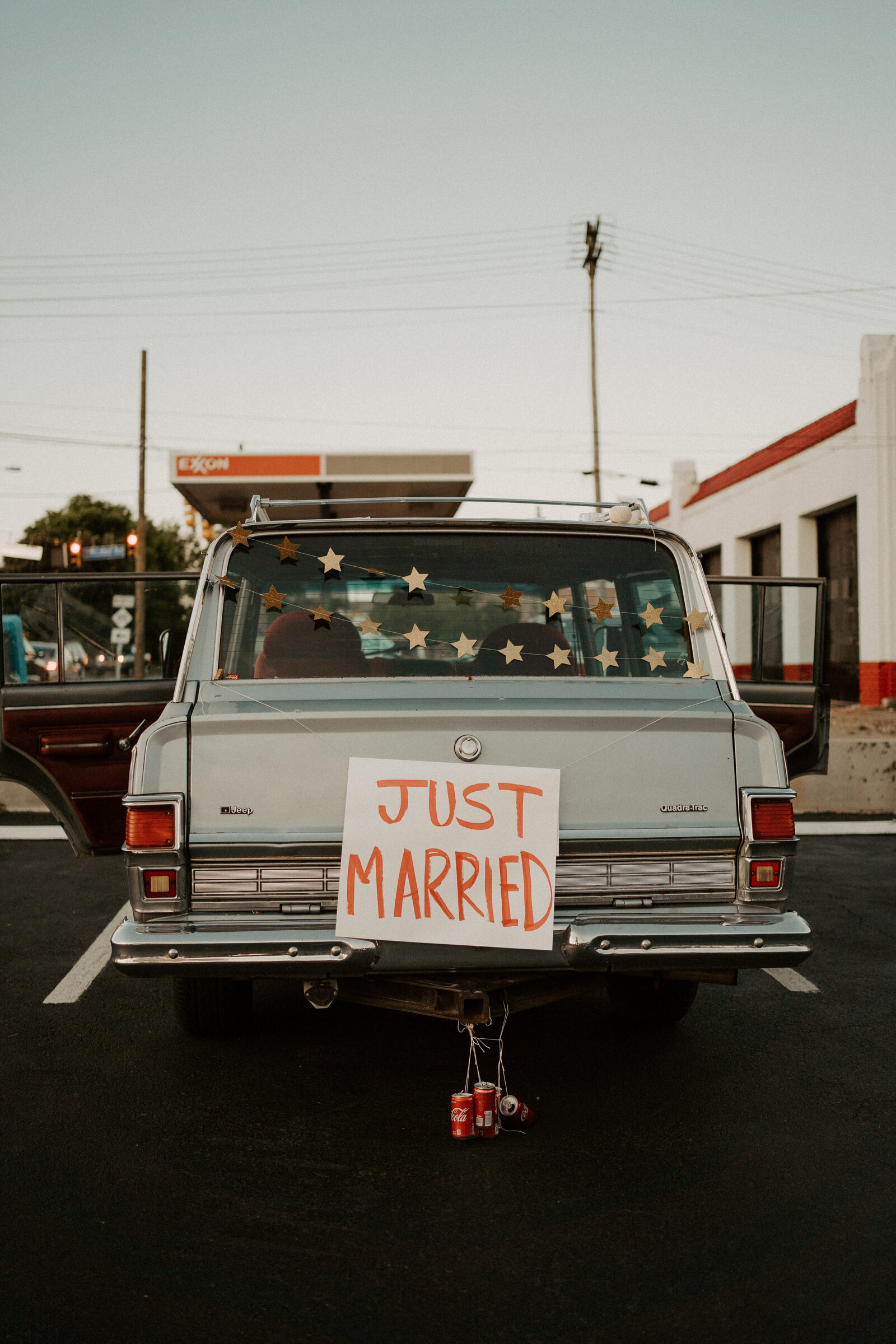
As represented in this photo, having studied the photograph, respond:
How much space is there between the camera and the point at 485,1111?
11.0 ft

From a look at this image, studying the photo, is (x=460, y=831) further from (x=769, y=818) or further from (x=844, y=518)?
(x=844, y=518)

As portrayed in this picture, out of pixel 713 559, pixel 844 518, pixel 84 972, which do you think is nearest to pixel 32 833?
pixel 84 972

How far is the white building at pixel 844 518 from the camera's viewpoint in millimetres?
19250

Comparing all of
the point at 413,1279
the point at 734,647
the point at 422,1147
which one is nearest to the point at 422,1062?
the point at 422,1147

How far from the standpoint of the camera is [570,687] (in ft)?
11.3

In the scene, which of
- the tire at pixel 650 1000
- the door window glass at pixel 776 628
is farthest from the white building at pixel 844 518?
the tire at pixel 650 1000

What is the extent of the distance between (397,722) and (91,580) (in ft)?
6.81

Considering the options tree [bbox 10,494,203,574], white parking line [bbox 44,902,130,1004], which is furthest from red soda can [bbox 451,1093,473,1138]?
tree [bbox 10,494,203,574]

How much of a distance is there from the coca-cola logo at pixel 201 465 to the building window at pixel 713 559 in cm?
1981

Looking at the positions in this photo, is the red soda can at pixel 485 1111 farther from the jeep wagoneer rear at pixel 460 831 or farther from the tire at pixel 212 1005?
the tire at pixel 212 1005

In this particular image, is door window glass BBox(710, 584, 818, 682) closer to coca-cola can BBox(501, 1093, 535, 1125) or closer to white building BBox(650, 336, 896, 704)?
white building BBox(650, 336, 896, 704)

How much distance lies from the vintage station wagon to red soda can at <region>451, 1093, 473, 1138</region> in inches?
10.8

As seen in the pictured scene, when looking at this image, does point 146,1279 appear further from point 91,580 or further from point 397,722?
point 91,580

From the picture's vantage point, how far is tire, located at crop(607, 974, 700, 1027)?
4.19 meters
